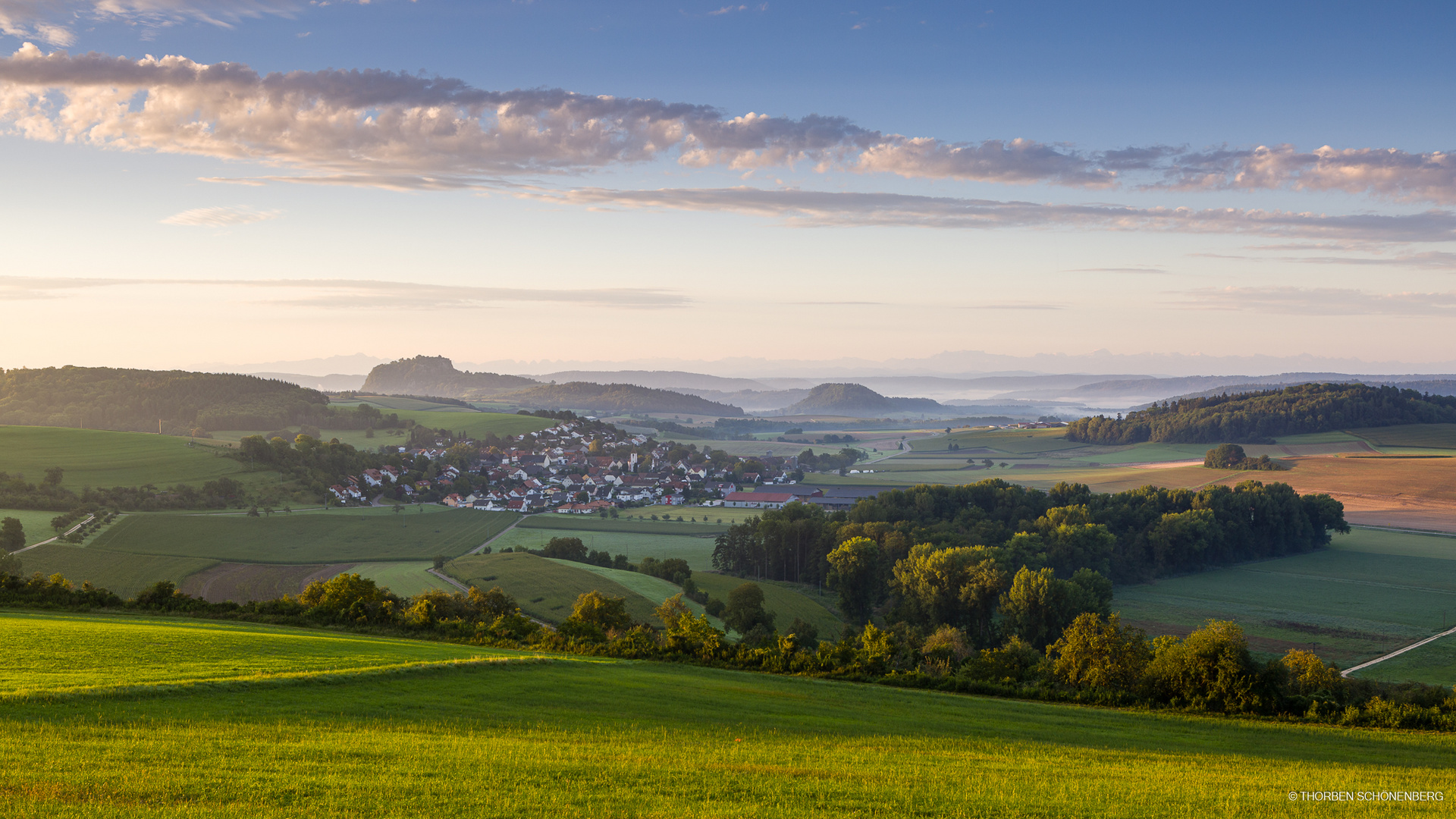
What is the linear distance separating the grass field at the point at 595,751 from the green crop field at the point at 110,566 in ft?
166

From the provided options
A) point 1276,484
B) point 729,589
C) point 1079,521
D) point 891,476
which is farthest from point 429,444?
point 1276,484

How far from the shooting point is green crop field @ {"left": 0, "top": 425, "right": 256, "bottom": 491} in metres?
101

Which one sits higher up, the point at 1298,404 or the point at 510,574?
the point at 1298,404

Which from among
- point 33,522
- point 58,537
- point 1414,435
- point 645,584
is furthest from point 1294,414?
point 33,522

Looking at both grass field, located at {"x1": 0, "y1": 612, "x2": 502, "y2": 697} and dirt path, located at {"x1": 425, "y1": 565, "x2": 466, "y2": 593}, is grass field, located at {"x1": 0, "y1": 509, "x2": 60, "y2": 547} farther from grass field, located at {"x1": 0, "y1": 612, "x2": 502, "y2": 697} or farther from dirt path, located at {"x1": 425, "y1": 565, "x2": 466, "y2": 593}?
grass field, located at {"x1": 0, "y1": 612, "x2": 502, "y2": 697}

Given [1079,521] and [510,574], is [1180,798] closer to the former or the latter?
[510,574]

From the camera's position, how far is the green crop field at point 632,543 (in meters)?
95.2

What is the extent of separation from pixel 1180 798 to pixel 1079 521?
244 feet

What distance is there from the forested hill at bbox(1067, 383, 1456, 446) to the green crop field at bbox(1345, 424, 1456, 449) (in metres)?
4.27

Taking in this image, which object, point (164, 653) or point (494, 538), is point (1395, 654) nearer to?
point (164, 653)

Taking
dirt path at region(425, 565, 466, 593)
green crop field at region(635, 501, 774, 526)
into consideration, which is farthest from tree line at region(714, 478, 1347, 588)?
green crop field at region(635, 501, 774, 526)

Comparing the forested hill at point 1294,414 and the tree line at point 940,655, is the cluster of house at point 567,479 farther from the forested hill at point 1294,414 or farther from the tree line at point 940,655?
the forested hill at point 1294,414

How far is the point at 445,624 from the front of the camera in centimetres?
4009

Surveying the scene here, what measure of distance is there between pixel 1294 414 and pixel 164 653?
7062 inches
